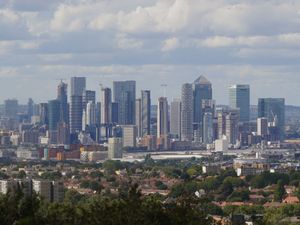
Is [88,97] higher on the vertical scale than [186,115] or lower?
higher

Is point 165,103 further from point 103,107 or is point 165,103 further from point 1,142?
point 1,142

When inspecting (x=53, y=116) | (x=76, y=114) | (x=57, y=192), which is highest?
(x=76, y=114)

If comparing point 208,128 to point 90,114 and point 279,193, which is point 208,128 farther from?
point 279,193

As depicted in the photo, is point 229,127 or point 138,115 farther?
point 138,115

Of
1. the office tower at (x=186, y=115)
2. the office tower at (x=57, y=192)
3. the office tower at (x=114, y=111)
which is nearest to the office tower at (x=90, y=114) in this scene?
the office tower at (x=114, y=111)

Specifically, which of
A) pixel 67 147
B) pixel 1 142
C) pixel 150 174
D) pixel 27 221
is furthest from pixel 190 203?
pixel 1 142

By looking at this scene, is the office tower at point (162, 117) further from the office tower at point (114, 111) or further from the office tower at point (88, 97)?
the office tower at point (88, 97)

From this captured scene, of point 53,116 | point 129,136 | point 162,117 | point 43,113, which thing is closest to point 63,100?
point 43,113
